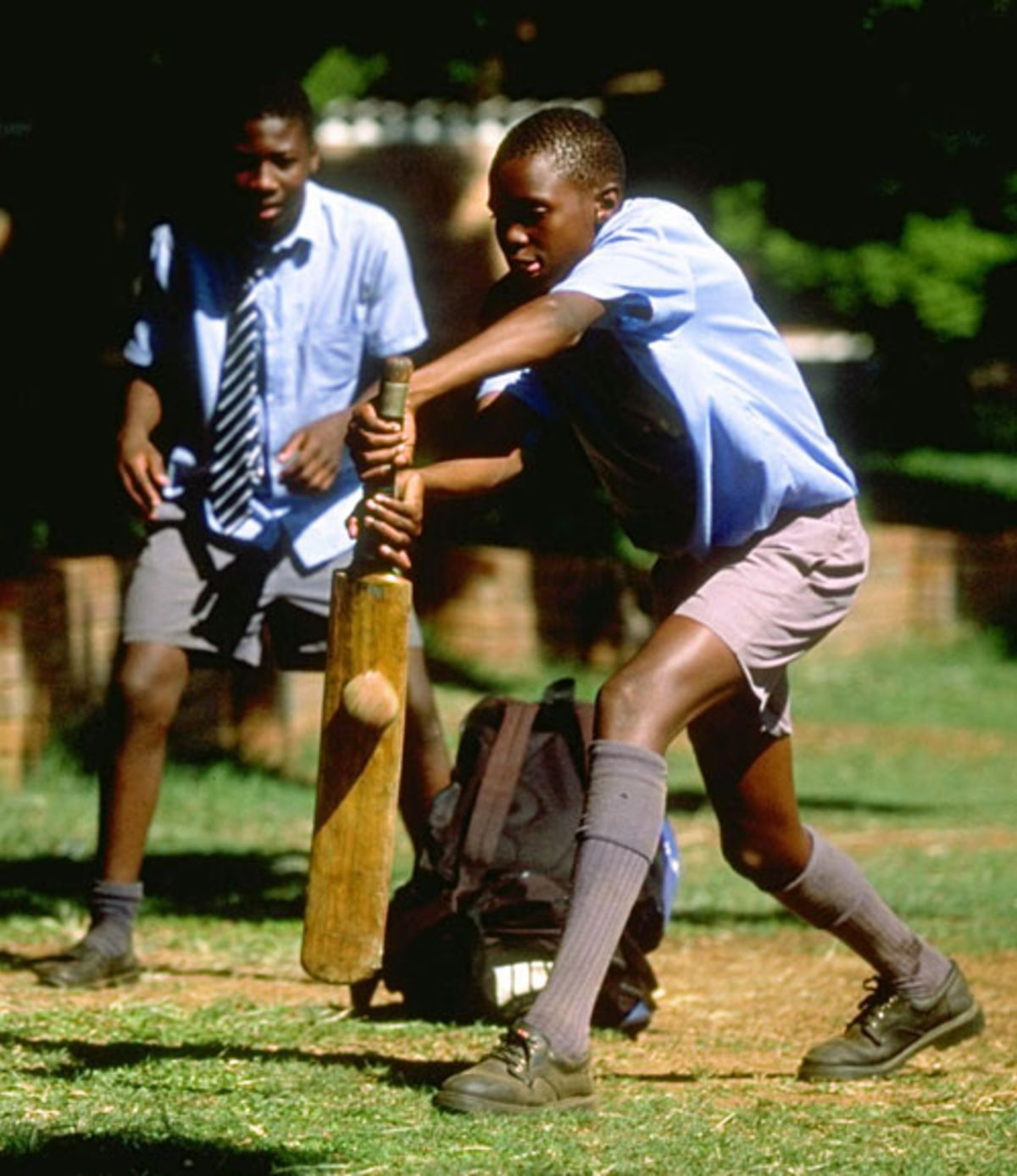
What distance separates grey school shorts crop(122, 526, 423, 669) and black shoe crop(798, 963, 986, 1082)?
140cm

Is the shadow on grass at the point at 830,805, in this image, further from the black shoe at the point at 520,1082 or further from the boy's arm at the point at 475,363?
the boy's arm at the point at 475,363

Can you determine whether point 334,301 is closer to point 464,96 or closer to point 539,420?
point 539,420

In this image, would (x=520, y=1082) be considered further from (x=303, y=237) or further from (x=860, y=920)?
(x=303, y=237)

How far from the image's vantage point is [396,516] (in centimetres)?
479

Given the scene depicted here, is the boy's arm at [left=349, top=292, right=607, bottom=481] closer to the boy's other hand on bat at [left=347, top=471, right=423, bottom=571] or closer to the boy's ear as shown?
the boy's other hand on bat at [left=347, top=471, right=423, bottom=571]

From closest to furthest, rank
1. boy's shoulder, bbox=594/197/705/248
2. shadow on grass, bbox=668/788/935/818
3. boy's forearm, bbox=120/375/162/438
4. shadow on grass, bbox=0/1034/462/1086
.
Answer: boy's shoulder, bbox=594/197/705/248
shadow on grass, bbox=0/1034/462/1086
boy's forearm, bbox=120/375/162/438
shadow on grass, bbox=668/788/935/818

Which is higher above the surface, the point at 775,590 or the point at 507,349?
the point at 507,349

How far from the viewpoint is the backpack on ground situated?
6035mm

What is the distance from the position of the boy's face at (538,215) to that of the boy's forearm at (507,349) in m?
0.26

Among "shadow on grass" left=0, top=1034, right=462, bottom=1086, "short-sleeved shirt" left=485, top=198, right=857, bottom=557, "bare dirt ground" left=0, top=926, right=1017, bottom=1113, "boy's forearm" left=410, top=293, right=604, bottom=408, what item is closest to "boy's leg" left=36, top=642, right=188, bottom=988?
"bare dirt ground" left=0, top=926, right=1017, bottom=1113

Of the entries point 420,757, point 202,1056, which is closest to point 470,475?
point 202,1056

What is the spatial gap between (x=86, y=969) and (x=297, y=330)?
1.54 m

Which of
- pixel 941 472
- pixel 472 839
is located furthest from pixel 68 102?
pixel 941 472

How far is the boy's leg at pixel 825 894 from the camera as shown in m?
5.45
